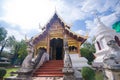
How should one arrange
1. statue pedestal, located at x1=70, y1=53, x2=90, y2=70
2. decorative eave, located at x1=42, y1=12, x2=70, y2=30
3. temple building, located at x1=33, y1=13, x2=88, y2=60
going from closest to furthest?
statue pedestal, located at x1=70, y1=53, x2=90, y2=70
temple building, located at x1=33, y1=13, x2=88, y2=60
decorative eave, located at x1=42, y1=12, x2=70, y2=30

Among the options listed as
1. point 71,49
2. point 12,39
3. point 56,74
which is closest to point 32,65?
point 56,74

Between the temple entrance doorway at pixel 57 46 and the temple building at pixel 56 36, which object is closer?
the temple building at pixel 56 36

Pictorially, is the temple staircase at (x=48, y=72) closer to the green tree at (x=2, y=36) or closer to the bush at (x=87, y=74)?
the bush at (x=87, y=74)

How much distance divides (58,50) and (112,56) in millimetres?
10244

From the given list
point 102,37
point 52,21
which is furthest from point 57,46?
point 102,37

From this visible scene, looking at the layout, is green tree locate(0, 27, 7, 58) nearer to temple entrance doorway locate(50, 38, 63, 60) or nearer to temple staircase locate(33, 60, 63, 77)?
temple entrance doorway locate(50, 38, 63, 60)

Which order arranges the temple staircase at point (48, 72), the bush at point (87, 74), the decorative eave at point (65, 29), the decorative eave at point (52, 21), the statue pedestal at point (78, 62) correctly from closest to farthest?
1. the bush at point (87, 74)
2. the temple staircase at point (48, 72)
3. the statue pedestal at point (78, 62)
4. the decorative eave at point (65, 29)
5. the decorative eave at point (52, 21)

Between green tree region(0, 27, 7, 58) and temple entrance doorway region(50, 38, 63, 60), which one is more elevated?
green tree region(0, 27, 7, 58)

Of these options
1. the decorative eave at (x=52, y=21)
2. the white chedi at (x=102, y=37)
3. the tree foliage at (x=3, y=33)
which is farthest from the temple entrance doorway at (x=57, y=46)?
the tree foliage at (x=3, y=33)

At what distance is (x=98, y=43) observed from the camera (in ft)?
63.8

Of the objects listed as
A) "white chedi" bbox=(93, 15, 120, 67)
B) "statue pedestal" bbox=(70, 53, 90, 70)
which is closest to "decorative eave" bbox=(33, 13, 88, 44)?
"statue pedestal" bbox=(70, 53, 90, 70)

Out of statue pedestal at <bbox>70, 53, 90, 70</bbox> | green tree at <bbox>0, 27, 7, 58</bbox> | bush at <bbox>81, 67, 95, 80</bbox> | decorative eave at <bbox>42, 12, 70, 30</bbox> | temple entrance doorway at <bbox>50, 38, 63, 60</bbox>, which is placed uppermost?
green tree at <bbox>0, 27, 7, 58</bbox>

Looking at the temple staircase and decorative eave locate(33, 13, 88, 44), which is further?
decorative eave locate(33, 13, 88, 44)

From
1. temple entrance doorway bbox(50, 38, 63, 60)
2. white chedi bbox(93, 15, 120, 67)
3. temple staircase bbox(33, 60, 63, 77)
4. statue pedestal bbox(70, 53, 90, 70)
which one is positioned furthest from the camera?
white chedi bbox(93, 15, 120, 67)
